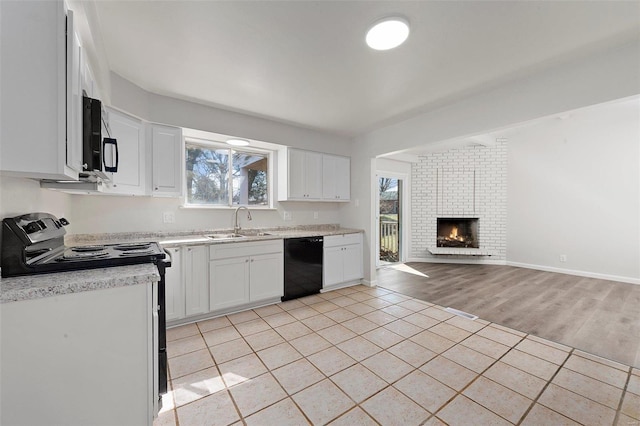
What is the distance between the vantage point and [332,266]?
13.0 feet

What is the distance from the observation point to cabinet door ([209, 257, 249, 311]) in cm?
289

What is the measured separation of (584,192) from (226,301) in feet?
21.0

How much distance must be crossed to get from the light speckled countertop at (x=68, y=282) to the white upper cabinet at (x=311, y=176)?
2736 mm

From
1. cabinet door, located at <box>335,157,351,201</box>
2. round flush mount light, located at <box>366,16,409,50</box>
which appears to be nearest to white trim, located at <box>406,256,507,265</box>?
cabinet door, located at <box>335,157,351,201</box>

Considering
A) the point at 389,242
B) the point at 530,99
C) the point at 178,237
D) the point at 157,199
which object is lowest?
the point at 389,242

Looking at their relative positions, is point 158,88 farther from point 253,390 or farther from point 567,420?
point 567,420

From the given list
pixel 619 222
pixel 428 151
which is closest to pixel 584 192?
pixel 619 222

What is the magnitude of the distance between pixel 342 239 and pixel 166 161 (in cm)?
261

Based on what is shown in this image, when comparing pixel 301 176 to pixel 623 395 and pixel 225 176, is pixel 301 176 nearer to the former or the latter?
pixel 225 176

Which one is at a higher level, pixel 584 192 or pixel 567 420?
pixel 584 192

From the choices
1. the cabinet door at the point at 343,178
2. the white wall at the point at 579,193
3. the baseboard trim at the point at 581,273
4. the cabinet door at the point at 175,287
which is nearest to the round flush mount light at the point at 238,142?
the cabinet door at the point at 175,287

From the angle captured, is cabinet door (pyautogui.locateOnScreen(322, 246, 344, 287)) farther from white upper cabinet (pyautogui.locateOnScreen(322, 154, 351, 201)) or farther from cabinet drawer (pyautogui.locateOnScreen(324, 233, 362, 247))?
white upper cabinet (pyautogui.locateOnScreen(322, 154, 351, 201))

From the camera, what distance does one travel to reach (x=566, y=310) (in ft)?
10.4

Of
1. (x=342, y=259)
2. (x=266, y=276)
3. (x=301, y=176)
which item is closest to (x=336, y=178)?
(x=301, y=176)
